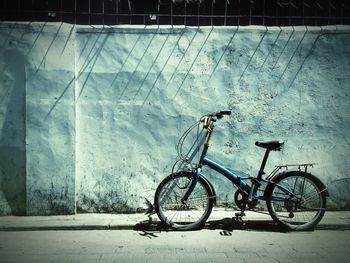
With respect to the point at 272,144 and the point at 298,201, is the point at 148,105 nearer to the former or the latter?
the point at 272,144

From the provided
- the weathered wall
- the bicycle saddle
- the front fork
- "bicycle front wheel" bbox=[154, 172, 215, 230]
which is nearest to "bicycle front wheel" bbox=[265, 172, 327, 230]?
the bicycle saddle

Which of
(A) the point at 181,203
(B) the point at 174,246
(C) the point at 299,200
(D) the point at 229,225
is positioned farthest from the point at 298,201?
(B) the point at 174,246

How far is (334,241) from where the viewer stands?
5.53 m

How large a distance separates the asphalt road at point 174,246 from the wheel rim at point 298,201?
0.27m

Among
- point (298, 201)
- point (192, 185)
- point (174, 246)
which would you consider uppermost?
point (192, 185)

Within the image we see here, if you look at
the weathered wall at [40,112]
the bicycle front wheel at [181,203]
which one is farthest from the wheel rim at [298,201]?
the weathered wall at [40,112]

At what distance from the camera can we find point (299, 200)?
19.9 ft

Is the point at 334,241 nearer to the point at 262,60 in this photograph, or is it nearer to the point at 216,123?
the point at 216,123

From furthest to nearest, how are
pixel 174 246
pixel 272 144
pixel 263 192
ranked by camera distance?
pixel 263 192 < pixel 272 144 < pixel 174 246

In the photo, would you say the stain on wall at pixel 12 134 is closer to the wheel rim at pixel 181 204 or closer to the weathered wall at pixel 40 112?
the weathered wall at pixel 40 112

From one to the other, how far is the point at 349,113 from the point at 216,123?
2.34 metres

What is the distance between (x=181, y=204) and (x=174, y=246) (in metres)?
1.39

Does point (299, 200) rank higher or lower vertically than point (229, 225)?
higher

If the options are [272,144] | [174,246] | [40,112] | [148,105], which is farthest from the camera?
[148,105]
